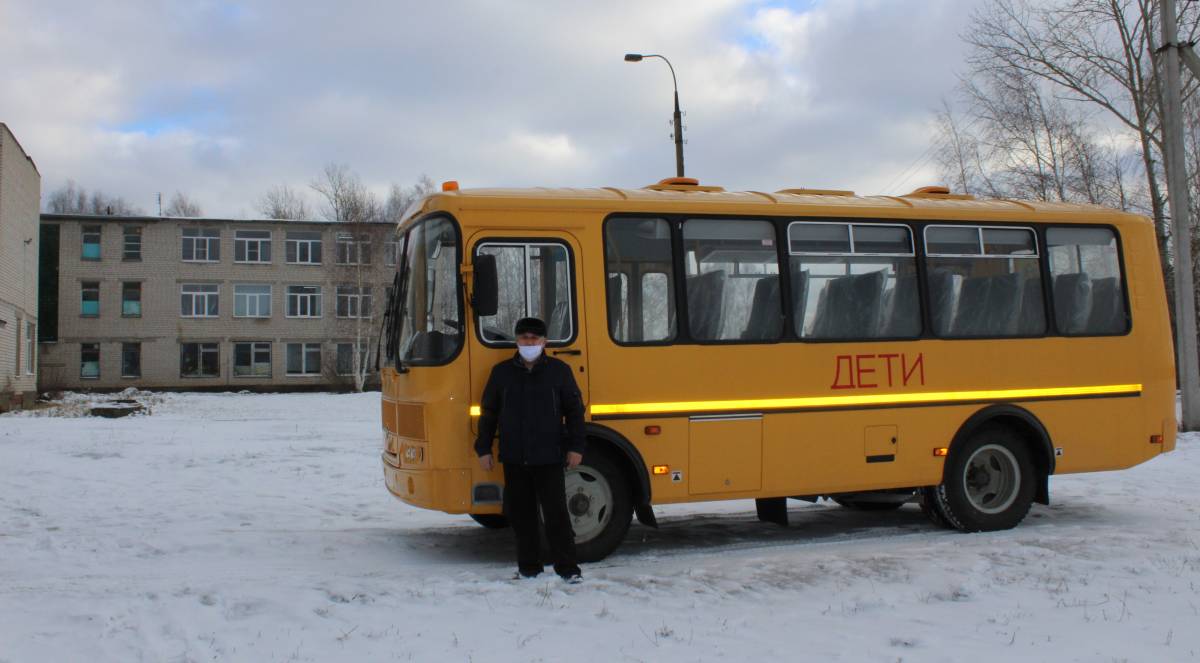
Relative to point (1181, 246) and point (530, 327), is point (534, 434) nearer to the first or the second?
point (530, 327)

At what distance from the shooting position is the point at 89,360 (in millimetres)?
50219

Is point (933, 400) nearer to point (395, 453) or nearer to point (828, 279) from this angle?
point (828, 279)

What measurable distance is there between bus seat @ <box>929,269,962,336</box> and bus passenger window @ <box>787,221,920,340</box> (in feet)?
0.58

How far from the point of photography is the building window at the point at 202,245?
5156cm

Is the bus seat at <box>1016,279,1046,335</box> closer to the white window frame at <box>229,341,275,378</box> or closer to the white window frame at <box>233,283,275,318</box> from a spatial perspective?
the white window frame at <box>229,341,275,378</box>

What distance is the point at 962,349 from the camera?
921cm

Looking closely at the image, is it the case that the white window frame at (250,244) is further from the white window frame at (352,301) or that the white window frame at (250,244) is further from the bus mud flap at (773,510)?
the bus mud flap at (773,510)

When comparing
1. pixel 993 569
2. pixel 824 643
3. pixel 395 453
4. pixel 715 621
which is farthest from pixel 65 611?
pixel 993 569

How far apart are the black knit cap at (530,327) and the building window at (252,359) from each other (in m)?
47.7

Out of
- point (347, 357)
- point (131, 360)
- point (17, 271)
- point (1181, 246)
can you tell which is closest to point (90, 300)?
point (131, 360)

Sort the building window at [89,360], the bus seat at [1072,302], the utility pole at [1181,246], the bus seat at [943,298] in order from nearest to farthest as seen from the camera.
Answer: the bus seat at [943,298], the bus seat at [1072,302], the utility pole at [1181,246], the building window at [89,360]

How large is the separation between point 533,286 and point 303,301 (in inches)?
1871

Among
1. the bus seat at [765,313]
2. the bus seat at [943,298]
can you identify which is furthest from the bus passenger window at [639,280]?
the bus seat at [943,298]

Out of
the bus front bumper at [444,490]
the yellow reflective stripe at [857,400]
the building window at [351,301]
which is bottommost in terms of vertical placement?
the bus front bumper at [444,490]
